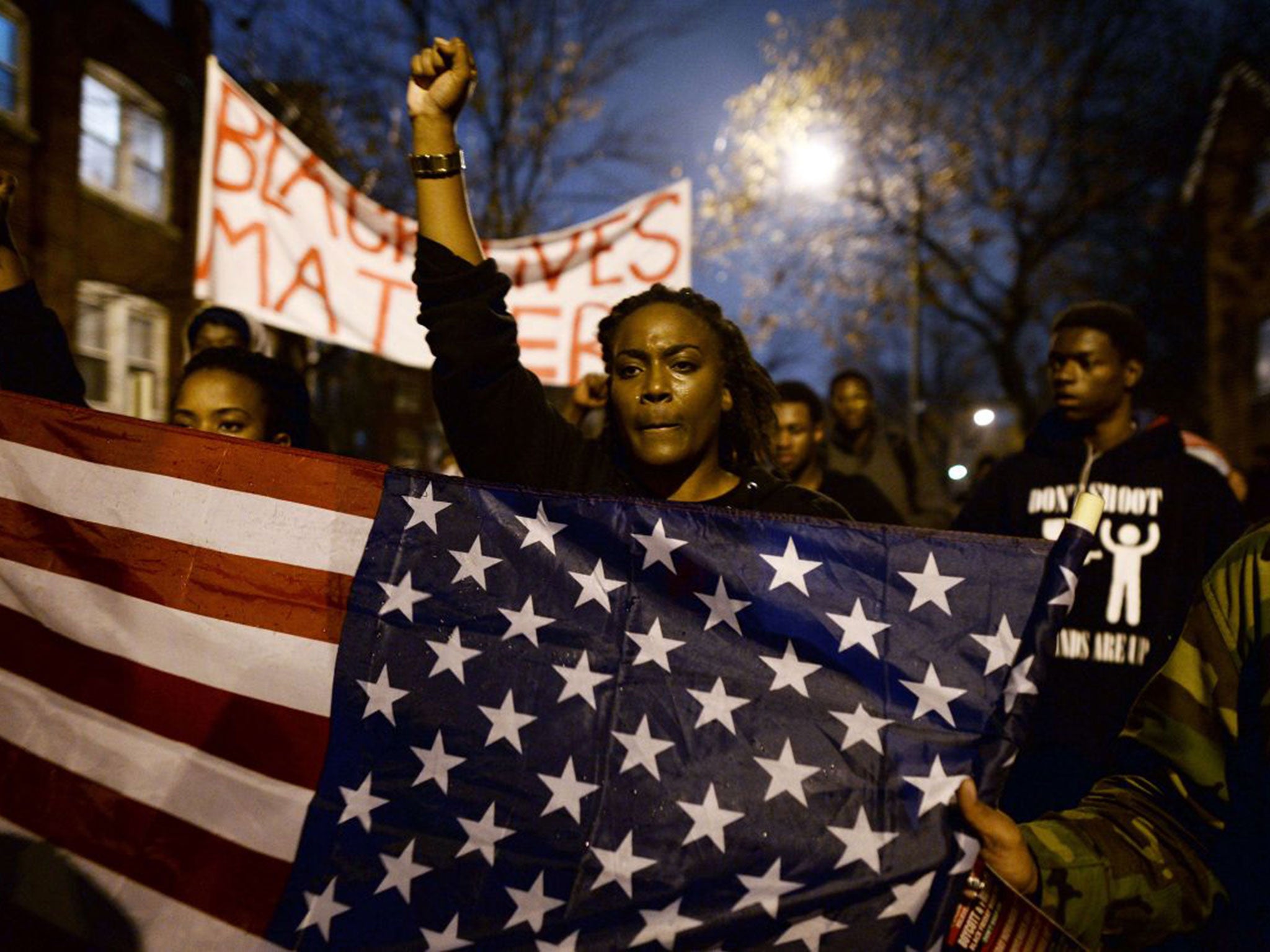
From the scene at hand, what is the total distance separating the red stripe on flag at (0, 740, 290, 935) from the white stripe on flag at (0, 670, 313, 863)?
2 centimetres

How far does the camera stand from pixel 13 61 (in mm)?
11258

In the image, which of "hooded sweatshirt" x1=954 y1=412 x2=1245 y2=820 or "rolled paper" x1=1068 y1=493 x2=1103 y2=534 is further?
"hooded sweatshirt" x1=954 y1=412 x2=1245 y2=820

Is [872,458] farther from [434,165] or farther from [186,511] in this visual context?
[186,511]

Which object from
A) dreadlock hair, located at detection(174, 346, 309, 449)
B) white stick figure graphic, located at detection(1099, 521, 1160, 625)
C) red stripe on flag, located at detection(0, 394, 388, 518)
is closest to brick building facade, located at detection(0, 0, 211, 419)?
dreadlock hair, located at detection(174, 346, 309, 449)

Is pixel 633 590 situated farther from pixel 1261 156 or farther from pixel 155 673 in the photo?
pixel 1261 156

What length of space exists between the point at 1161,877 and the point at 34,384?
2871 millimetres

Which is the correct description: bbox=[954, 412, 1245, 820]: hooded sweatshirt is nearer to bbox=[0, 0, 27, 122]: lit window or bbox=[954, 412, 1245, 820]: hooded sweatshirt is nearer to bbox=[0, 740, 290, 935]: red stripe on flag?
bbox=[0, 740, 290, 935]: red stripe on flag

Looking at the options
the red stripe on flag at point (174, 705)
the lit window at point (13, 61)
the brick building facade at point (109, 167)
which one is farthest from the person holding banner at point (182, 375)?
the lit window at point (13, 61)

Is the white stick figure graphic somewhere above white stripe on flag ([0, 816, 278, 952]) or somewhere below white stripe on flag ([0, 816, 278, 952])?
above

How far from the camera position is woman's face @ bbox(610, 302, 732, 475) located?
224cm

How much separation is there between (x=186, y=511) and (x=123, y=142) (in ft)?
46.7

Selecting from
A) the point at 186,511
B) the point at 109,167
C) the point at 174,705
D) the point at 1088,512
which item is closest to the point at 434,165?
the point at 186,511

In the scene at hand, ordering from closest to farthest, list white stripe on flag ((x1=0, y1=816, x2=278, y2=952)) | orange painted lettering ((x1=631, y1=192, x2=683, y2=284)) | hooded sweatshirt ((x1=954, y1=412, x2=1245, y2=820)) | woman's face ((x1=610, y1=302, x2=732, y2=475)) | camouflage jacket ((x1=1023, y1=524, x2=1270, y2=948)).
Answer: camouflage jacket ((x1=1023, y1=524, x2=1270, y2=948)), white stripe on flag ((x1=0, y1=816, x2=278, y2=952)), woman's face ((x1=610, y1=302, x2=732, y2=475)), hooded sweatshirt ((x1=954, y1=412, x2=1245, y2=820)), orange painted lettering ((x1=631, y1=192, x2=683, y2=284))

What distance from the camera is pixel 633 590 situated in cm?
192
